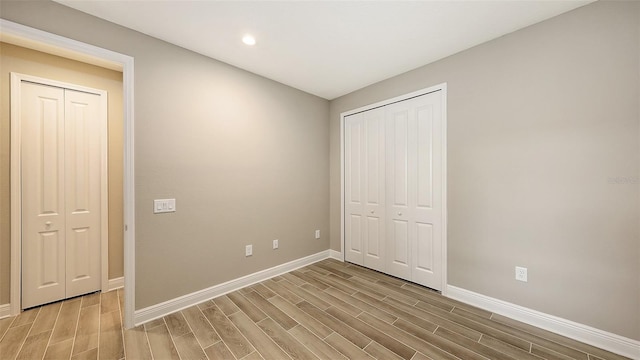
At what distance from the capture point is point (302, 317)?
2230 millimetres

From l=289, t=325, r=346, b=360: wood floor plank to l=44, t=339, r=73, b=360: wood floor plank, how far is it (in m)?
1.65

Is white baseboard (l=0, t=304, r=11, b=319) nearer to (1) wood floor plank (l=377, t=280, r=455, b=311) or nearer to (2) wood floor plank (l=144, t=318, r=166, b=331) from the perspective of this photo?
(2) wood floor plank (l=144, t=318, r=166, b=331)

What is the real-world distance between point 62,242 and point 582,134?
16.5 ft

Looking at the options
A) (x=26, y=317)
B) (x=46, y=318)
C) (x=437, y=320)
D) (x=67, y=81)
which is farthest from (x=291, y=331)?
(x=67, y=81)

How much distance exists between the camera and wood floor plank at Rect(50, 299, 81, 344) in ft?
6.31

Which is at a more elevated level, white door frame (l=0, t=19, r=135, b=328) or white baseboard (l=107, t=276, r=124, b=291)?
white door frame (l=0, t=19, r=135, b=328)

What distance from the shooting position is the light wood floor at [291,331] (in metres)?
1.76

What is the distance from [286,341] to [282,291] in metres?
0.87

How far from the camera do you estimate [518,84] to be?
7.14 ft

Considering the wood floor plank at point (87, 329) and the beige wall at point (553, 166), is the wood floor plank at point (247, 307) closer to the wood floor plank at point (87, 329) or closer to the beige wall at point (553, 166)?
the wood floor plank at point (87, 329)

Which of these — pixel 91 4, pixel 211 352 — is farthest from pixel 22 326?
pixel 91 4

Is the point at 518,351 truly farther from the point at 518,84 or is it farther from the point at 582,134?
the point at 518,84

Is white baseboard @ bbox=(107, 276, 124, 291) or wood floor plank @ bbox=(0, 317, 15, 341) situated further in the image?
white baseboard @ bbox=(107, 276, 124, 291)

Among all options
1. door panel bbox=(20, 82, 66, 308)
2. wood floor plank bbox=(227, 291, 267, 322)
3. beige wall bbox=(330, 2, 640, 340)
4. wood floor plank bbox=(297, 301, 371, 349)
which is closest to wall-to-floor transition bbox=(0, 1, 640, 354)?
beige wall bbox=(330, 2, 640, 340)
